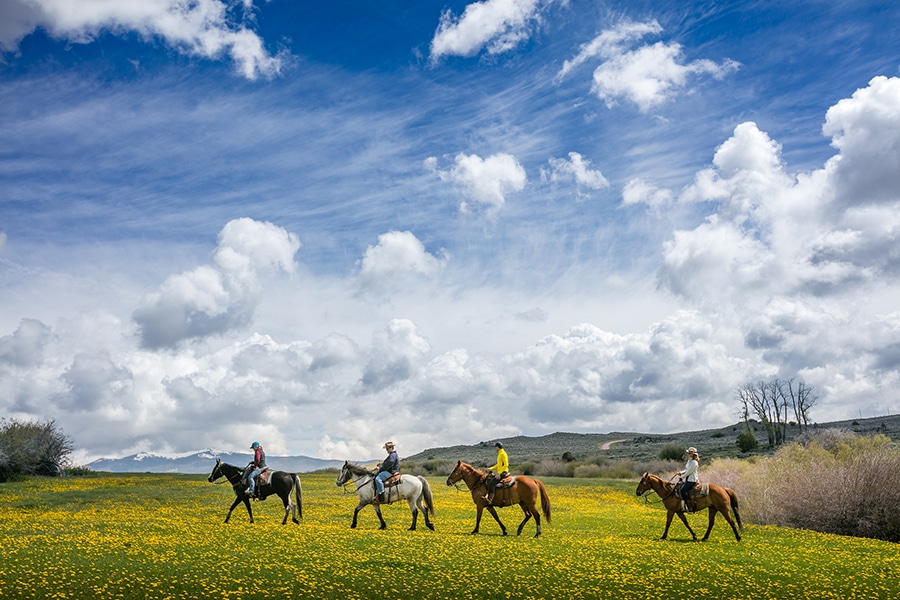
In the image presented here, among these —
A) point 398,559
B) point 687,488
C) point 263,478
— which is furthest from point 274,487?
point 687,488

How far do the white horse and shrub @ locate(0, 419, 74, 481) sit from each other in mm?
44263

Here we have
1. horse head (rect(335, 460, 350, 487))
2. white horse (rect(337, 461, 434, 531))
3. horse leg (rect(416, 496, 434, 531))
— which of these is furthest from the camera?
horse head (rect(335, 460, 350, 487))

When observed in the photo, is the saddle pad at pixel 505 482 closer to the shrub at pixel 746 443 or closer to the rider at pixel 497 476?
the rider at pixel 497 476

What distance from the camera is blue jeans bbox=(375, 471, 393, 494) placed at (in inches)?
1000

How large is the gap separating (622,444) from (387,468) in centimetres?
11381

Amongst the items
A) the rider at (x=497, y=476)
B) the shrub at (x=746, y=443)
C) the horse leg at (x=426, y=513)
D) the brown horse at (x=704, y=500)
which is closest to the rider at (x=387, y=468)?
the horse leg at (x=426, y=513)

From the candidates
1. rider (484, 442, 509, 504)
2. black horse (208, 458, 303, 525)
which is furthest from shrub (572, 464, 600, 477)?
black horse (208, 458, 303, 525)

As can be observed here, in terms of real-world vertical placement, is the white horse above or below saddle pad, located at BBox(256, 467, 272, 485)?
below

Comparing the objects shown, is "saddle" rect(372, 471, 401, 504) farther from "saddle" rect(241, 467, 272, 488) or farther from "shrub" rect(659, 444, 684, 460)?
"shrub" rect(659, 444, 684, 460)

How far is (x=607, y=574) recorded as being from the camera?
17812 mm

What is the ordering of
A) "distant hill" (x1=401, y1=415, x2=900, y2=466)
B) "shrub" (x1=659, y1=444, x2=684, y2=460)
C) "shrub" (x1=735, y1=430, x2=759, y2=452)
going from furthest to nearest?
"distant hill" (x1=401, y1=415, x2=900, y2=466)
"shrub" (x1=659, y1=444, x2=684, y2=460)
"shrub" (x1=735, y1=430, x2=759, y2=452)

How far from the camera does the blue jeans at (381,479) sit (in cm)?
2539

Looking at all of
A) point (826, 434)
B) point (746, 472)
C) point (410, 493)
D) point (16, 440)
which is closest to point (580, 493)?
point (746, 472)

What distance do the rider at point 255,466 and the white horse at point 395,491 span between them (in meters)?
3.50
